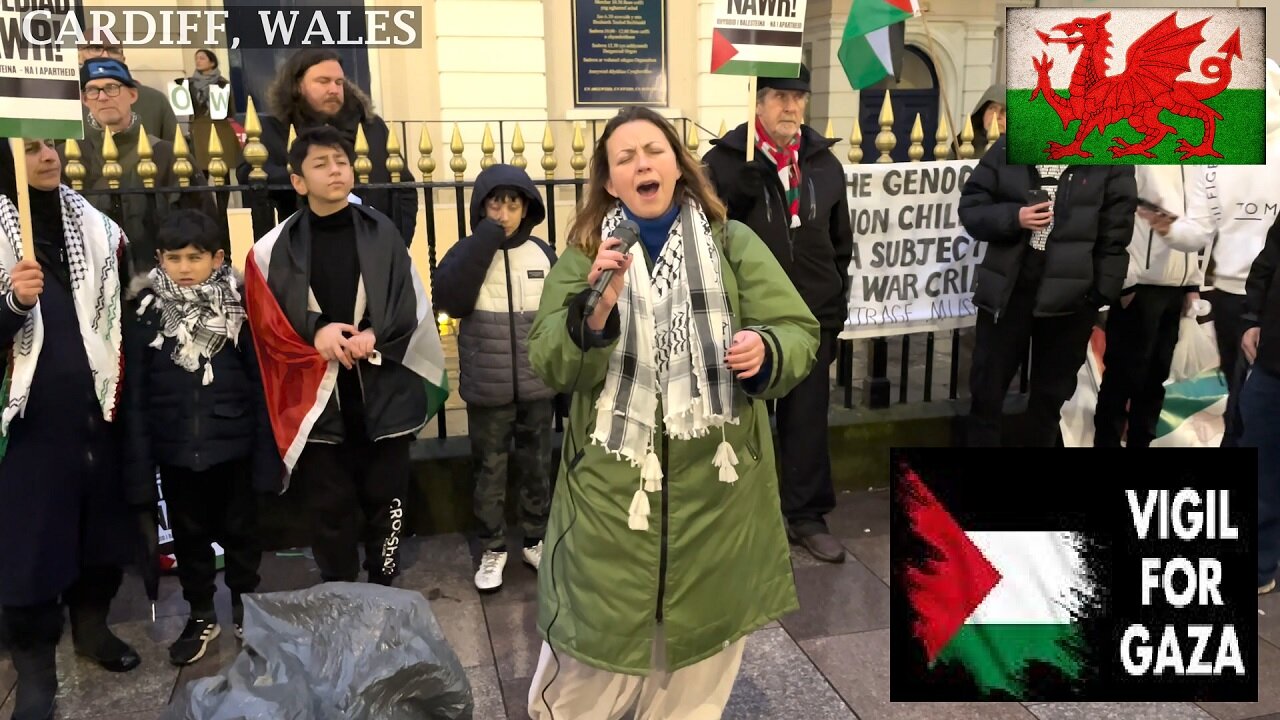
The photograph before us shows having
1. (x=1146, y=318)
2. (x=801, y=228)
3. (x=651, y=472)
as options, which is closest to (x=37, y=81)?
(x=651, y=472)

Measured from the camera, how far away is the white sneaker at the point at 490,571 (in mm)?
4047

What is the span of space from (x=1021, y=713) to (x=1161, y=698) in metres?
0.51

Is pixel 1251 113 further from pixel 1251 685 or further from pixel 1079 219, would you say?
pixel 1251 685

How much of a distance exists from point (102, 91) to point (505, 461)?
3.02 metres

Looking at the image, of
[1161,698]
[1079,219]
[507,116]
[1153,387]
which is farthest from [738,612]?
[507,116]

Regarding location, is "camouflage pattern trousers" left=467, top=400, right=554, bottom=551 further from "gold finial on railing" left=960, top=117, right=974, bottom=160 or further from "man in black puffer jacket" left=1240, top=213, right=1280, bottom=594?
"man in black puffer jacket" left=1240, top=213, right=1280, bottom=594

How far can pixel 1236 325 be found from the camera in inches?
187

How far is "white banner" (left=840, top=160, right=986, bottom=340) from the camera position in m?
5.10

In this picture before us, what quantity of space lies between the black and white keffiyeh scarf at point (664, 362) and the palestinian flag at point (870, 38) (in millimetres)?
3323

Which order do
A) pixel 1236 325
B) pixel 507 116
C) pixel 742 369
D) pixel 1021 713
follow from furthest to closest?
1. pixel 507 116
2. pixel 1236 325
3. pixel 1021 713
4. pixel 742 369

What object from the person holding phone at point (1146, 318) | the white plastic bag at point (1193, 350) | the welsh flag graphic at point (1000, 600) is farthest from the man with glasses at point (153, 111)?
the white plastic bag at point (1193, 350)

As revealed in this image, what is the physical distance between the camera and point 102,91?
5055mm

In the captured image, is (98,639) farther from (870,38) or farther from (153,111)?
(870,38)

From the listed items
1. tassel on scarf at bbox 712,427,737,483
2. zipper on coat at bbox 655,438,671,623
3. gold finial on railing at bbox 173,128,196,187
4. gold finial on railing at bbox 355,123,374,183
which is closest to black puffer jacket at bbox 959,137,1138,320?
tassel on scarf at bbox 712,427,737,483
